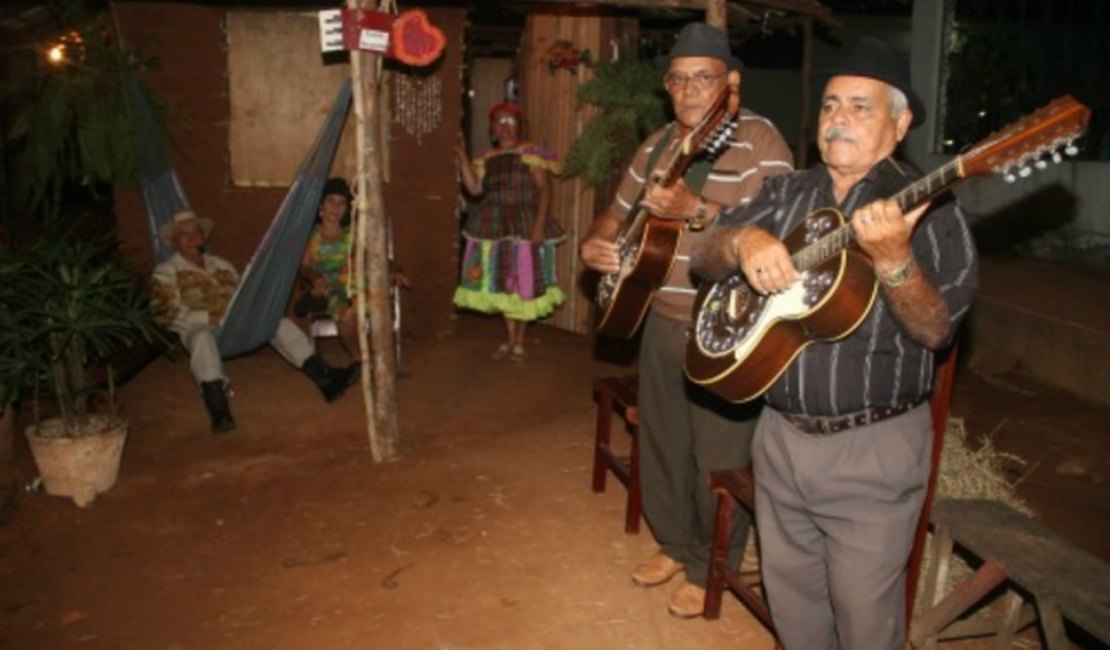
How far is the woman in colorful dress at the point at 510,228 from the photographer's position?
662 cm

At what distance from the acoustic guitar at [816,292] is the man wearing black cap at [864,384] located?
4 cm

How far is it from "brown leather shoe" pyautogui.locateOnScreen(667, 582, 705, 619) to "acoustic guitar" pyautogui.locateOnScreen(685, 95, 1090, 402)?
1225mm

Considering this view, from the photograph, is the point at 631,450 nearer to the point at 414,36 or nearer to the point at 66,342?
the point at 414,36

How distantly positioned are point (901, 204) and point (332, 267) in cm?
504

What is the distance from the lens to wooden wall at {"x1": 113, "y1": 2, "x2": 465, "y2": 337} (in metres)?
6.59

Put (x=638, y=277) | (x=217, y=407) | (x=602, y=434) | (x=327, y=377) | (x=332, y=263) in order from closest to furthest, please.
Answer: (x=638, y=277)
(x=602, y=434)
(x=217, y=407)
(x=327, y=377)
(x=332, y=263)

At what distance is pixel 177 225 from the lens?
19.0ft

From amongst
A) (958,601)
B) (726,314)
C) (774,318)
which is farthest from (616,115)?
(774,318)

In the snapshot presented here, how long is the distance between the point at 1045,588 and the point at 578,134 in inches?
211

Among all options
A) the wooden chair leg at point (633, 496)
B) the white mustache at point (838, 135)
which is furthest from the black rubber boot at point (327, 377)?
the white mustache at point (838, 135)

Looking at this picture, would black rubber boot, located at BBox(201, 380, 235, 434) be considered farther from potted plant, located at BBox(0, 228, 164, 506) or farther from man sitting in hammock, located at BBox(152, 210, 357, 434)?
potted plant, located at BBox(0, 228, 164, 506)

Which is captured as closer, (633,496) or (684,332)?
(684,332)

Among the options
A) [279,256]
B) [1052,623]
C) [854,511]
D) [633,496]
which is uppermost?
[279,256]

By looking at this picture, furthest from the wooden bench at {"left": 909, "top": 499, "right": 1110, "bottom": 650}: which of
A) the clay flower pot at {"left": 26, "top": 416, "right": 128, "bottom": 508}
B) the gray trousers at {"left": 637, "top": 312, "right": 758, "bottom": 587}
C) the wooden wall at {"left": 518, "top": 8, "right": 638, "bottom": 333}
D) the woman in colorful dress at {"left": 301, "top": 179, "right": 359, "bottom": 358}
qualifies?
the wooden wall at {"left": 518, "top": 8, "right": 638, "bottom": 333}
